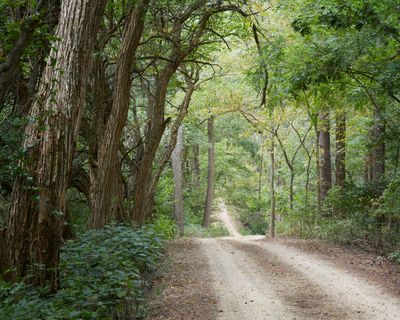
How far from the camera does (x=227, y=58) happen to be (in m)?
19.8

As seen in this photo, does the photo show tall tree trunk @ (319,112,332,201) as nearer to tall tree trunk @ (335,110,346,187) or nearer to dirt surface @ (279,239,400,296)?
tall tree trunk @ (335,110,346,187)

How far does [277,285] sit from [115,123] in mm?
4627

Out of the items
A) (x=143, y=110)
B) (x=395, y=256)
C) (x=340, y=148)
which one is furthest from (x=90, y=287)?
(x=143, y=110)

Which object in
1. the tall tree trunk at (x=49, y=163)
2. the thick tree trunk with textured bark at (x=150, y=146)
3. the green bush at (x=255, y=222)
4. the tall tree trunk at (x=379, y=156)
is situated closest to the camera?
the tall tree trunk at (x=49, y=163)

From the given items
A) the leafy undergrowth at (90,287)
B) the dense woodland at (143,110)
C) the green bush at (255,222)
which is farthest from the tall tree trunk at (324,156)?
the green bush at (255,222)

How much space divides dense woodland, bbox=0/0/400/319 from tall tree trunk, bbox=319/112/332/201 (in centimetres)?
6

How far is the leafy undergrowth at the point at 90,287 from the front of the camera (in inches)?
151

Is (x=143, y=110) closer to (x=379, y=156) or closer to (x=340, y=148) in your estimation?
(x=340, y=148)

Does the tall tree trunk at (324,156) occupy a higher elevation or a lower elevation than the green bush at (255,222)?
higher

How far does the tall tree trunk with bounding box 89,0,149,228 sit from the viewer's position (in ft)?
28.4

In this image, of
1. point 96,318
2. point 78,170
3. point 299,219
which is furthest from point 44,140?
point 299,219

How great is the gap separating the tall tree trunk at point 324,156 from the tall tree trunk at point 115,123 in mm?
10591

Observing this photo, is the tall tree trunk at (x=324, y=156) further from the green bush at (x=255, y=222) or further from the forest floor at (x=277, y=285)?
the green bush at (x=255, y=222)

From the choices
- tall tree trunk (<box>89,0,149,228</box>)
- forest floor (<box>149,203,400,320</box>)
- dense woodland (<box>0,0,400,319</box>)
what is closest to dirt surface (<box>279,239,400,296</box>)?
forest floor (<box>149,203,400,320</box>)
